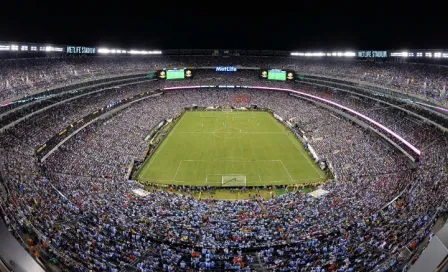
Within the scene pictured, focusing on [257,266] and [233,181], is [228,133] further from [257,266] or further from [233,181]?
[257,266]

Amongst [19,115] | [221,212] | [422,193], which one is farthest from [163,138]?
[422,193]

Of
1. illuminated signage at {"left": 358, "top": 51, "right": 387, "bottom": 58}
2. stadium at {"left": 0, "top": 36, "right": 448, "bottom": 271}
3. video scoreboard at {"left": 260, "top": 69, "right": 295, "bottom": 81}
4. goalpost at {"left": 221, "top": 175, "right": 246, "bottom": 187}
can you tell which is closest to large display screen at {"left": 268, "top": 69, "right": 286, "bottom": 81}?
video scoreboard at {"left": 260, "top": 69, "right": 295, "bottom": 81}

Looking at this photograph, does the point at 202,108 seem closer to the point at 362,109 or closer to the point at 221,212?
the point at 362,109

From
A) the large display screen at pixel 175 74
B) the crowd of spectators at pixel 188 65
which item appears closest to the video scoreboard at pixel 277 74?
the crowd of spectators at pixel 188 65

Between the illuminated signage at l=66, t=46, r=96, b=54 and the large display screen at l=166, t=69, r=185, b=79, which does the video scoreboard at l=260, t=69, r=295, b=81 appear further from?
the illuminated signage at l=66, t=46, r=96, b=54

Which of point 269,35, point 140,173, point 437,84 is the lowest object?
point 140,173

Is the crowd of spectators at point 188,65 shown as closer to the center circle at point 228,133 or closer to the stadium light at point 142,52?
the stadium light at point 142,52

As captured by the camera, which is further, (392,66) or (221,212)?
(392,66)
